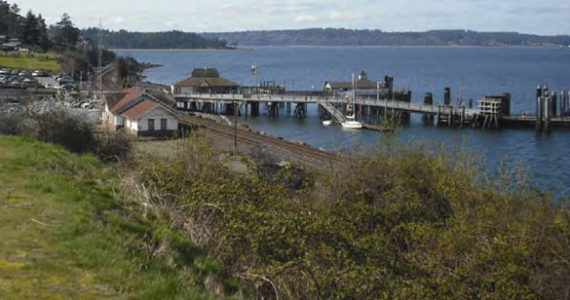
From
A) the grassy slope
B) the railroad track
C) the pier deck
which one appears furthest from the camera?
the pier deck

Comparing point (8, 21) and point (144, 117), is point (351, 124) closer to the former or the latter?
point (144, 117)

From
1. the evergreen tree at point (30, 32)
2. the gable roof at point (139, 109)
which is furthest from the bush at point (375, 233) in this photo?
the evergreen tree at point (30, 32)

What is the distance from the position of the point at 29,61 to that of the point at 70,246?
102 metres

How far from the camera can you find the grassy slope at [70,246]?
280 inches

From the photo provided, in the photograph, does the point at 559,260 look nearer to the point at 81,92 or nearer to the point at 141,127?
the point at 141,127

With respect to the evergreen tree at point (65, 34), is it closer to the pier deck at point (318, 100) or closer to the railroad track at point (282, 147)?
the pier deck at point (318, 100)

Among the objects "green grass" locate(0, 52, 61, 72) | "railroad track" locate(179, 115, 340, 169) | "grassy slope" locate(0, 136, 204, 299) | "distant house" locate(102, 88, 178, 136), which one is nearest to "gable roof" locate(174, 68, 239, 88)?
"railroad track" locate(179, 115, 340, 169)

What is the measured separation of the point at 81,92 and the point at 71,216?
60.2 m

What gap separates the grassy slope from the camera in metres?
7.10

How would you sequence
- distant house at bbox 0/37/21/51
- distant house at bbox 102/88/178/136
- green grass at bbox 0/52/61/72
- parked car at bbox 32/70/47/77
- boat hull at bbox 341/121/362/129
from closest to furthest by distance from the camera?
distant house at bbox 102/88/178/136 < boat hull at bbox 341/121/362/129 < parked car at bbox 32/70/47/77 < green grass at bbox 0/52/61/72 < distant house at bbox 0/37/21/51

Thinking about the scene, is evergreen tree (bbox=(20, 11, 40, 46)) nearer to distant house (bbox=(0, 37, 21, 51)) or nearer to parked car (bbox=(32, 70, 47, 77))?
distant house (bbox=(0, 37, 21, 51))

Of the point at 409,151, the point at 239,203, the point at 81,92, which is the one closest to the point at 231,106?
the point at 81,92

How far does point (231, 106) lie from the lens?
74562mm

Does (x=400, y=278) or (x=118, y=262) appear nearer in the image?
(x=118, y=262)
